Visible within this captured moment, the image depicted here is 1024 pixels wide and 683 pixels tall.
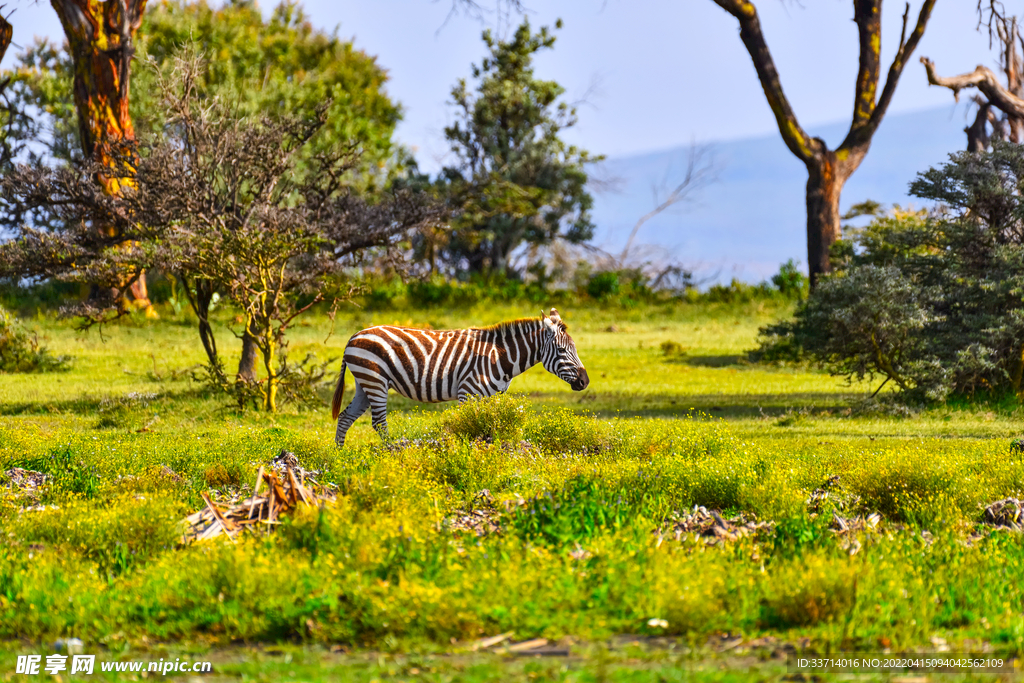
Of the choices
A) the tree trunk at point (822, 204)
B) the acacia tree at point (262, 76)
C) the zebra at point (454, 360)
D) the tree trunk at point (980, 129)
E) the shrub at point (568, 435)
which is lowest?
the shrub at point (568, 435)

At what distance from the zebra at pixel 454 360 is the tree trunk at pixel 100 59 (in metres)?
13.4

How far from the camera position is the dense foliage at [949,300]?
50.3ft

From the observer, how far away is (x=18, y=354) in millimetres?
21266

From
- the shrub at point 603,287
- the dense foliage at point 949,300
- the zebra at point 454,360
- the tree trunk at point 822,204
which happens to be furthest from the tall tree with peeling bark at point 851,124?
the zebra at point 454,360

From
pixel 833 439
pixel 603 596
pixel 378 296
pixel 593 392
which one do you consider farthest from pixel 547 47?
pixel 603 596

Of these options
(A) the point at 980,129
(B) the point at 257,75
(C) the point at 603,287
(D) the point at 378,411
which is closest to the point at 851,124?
(A) the point at 980,129

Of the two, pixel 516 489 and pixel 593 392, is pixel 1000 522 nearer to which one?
pixel 516 489

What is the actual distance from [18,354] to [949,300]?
19.1m

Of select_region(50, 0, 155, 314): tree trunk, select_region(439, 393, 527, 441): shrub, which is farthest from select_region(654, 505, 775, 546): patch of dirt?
select_region(50, 0, 155, 314): tree trunk

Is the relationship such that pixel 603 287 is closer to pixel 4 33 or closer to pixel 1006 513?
pixel 4 33

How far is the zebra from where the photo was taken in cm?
1243

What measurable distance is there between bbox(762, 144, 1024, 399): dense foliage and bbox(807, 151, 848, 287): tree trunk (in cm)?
829

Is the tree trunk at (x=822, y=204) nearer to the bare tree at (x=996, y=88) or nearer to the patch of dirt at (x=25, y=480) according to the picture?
the bare tree at (x=996, y=88)

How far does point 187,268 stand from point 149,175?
6.10 ft
